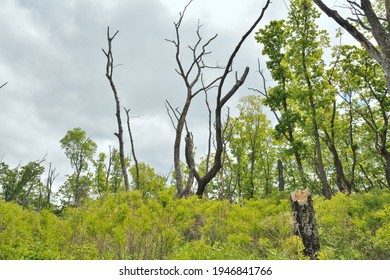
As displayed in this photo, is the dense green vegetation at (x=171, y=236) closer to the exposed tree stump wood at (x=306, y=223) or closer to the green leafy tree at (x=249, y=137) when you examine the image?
the exposed tree stump wood at (x=306, y=223)

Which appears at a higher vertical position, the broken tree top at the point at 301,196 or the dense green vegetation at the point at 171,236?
the broken tree top at the point at 301,196

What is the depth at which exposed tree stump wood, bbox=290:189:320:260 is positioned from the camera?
4.75 meters

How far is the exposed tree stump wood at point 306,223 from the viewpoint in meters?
4.75

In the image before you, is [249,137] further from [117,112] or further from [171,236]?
[171,236]

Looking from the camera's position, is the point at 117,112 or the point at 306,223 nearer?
the point at 306,223

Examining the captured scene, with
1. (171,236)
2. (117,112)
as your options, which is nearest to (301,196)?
(171,236)

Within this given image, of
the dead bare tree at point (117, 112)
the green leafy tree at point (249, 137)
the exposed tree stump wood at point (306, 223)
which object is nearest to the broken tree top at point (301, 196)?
the exposed tree stump wood at point (306, 223)

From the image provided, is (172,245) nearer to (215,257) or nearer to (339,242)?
(215,257)

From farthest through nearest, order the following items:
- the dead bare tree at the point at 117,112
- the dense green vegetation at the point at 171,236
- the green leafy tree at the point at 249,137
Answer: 1. the green leafy tree at the point at 249,137
2. the dead bare tree at the point at 117,112
3. the dense green vegetation at the point at 171,236

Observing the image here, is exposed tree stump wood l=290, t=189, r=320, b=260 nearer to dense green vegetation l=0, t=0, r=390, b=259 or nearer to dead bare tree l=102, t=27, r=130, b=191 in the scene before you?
dense green vegetation l=0, t=0, r=390, b=259

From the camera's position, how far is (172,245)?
17.6 feet

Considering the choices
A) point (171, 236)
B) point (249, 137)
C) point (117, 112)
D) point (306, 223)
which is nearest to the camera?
point (306, 223)

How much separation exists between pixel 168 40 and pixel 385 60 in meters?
9.54

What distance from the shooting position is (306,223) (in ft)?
16.0
